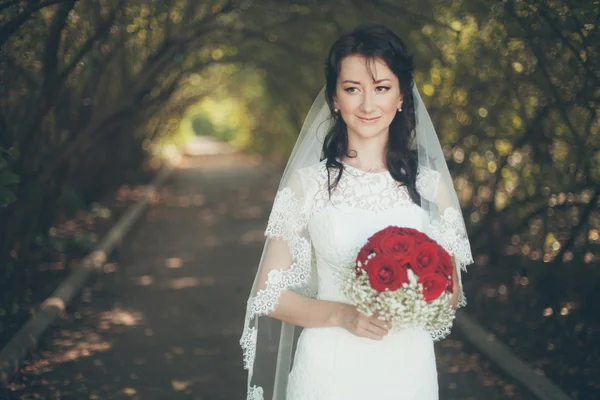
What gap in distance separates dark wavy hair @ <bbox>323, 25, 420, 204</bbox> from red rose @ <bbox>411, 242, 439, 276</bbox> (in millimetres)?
408

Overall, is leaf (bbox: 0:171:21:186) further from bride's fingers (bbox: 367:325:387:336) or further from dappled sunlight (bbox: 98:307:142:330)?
bride's fingers (bbox: 367:325:387:336)

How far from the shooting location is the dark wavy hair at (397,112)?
10.2 feet

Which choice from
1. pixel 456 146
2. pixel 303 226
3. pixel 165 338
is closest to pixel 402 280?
pixel 303 226

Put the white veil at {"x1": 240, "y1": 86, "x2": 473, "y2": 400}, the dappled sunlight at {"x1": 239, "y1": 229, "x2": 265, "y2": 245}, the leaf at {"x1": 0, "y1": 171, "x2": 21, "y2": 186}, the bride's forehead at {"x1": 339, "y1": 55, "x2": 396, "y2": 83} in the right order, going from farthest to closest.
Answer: the dappled sunlight at {"x1": 239, "y1": 229, "x2": 265, "y2": 245}
the leaf at {"x1": 0, "y1": 171, "x2": 21, "y2": 186}
the white veil at {"x1": 240, "y1": 86, "x2": 473, "y2": 400}
the bride's forehead at {"x1": 339, "y1": 55, "x2": 396, "y2": 83}

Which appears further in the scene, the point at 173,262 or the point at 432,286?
the point at 173,262

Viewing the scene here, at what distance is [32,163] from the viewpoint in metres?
11.3

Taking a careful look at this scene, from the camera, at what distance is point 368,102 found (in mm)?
3096

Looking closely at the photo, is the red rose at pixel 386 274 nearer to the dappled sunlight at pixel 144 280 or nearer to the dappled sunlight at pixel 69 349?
the dappled sunlight at pixel 69 349

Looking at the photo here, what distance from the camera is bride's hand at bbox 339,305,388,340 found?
2.92m

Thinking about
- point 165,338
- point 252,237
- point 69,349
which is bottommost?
point 69,349

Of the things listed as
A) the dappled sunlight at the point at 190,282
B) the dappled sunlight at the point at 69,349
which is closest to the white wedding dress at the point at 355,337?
the dappled sunlight at the point at 69,349

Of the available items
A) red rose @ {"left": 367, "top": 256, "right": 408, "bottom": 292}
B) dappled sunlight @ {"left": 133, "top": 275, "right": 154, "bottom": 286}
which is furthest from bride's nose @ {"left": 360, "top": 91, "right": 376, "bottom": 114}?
dappled sunlight @ {"left": 133, "top": 275, "right": 154, "bottom": 286}

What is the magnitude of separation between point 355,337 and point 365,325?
8.2 inches

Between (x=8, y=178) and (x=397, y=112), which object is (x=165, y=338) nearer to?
(x=8, y=178)
